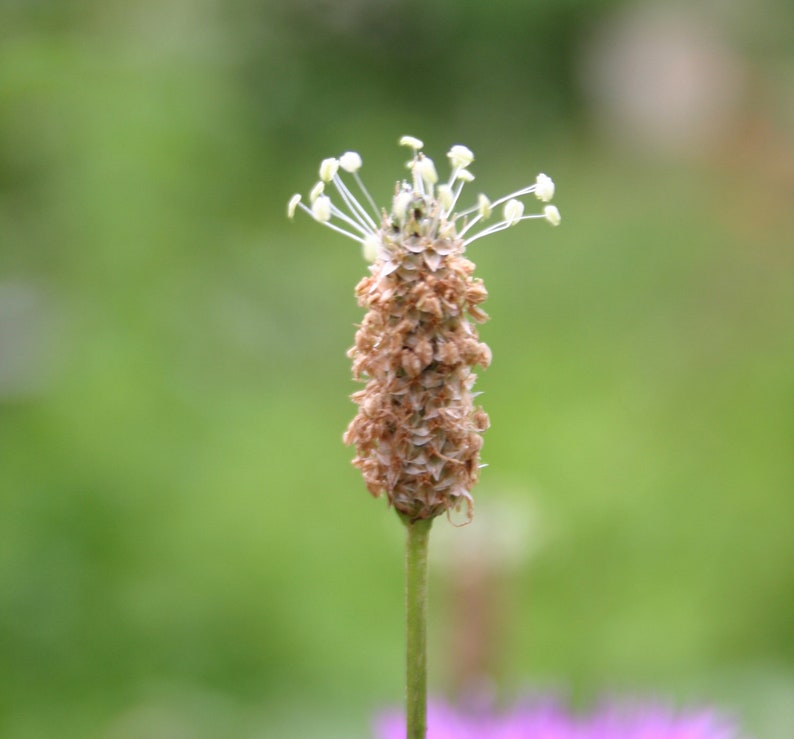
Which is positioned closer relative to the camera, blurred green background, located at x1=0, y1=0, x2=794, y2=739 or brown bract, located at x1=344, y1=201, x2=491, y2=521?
brown bract, located at x1=344, y1=201, x2=491, y2=521

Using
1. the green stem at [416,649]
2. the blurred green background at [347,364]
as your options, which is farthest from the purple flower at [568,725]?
the blurred green background at [347,364]

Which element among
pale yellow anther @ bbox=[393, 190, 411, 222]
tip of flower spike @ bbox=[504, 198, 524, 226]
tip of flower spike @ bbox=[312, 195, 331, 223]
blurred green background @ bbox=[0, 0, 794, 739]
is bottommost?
pale yellow anther @ bbox=[393, 190, 411, 222]

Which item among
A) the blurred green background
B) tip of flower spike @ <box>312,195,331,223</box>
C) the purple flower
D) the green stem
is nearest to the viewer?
the green stem

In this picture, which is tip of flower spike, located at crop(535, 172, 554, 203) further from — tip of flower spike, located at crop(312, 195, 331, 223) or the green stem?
the green stem

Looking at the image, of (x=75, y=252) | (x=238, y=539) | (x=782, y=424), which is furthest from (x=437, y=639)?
(x=75, y=252)

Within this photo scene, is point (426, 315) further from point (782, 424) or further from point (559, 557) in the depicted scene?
point (782, 424)

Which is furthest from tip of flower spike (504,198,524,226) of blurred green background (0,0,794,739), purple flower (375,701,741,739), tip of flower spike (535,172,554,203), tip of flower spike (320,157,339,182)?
blurred green background (0,0,794,739)

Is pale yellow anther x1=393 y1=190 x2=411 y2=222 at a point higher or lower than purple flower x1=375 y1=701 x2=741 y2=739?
higher

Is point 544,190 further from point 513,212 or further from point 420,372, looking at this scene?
point 420,372
